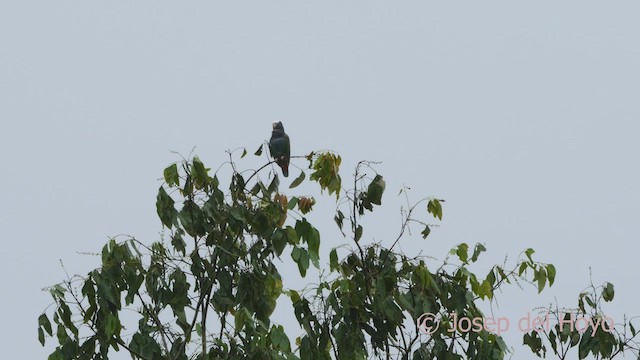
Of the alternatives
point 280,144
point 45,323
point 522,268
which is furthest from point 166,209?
point 522,268

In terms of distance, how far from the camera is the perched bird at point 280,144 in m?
6.25

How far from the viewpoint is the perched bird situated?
6.25m

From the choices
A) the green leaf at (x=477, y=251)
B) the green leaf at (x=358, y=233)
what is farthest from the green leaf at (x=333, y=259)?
the green leaf at (x=477, y=251)

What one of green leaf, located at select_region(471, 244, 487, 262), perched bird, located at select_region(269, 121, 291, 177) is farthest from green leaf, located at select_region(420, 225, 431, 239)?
perched bird, located at select_region(269, 121, 291, 177)

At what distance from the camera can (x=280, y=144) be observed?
6.49 m

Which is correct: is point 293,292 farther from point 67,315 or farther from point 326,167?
point 67,315

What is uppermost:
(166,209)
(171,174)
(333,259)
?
(171,174)

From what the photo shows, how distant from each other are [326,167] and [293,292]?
2.11ft

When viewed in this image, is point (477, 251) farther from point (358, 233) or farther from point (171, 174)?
point (171, 174)

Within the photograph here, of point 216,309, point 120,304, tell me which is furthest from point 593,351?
point 120,304

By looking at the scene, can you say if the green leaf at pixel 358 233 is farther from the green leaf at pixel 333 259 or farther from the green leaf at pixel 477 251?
the green leaf at pixel 477 251

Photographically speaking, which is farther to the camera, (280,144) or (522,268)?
(280,144)

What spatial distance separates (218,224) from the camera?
558cm

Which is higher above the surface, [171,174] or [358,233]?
[171,174]
